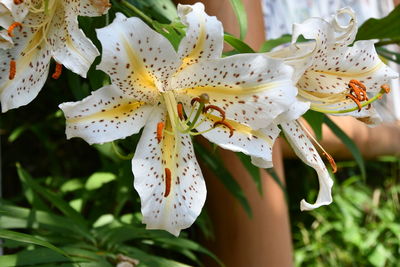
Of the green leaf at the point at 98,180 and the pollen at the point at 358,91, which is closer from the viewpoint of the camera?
the pollen at the point at 358,91

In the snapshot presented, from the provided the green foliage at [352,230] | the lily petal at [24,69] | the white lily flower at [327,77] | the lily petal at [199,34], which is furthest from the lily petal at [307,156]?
the green foliage at [352,230]

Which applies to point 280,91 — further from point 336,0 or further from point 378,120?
point 336,0

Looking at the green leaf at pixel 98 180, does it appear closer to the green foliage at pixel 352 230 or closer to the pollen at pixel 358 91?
the pollen at pixel 358 91

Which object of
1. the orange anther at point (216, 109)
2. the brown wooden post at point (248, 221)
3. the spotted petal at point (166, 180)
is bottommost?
the brown wooden post at point (248, 221)

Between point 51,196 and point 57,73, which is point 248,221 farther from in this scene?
point 57,73

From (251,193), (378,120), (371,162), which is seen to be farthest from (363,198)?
(378,120)

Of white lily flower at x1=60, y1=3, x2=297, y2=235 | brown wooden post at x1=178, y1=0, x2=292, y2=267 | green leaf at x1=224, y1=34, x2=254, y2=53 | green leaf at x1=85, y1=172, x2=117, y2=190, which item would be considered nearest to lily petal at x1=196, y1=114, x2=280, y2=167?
white lily flower at x1=60, y1=3, x2=297, y2=235

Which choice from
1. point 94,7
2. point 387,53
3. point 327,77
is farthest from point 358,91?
point 387,53
